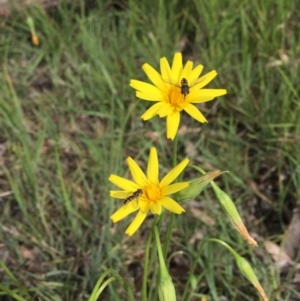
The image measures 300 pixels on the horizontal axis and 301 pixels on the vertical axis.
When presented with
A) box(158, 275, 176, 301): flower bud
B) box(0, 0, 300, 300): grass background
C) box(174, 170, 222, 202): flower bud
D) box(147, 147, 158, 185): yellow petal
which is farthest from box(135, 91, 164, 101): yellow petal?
box(0, 0, 300, 300): grass background

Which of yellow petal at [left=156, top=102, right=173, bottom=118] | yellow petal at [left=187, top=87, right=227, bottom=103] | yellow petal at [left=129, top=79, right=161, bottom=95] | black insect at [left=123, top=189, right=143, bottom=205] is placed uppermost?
yellow petal at [left=187, top=87, right=227, bottom=103]

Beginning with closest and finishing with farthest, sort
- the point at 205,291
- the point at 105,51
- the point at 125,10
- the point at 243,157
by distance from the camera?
the point at 205,291
the point at 243,157
the point at 105,51
the point at 125,10

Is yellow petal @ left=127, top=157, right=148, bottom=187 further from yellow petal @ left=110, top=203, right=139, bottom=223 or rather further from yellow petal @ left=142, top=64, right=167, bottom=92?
yellow petal @ left=142, top=64, right=167, bottom=92

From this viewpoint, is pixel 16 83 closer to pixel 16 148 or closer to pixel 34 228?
pixel 16 148

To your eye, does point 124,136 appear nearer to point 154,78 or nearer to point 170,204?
point 154,78

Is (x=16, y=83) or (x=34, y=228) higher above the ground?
(x=16, y=83)

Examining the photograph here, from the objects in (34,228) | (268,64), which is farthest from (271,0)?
(34,228)
